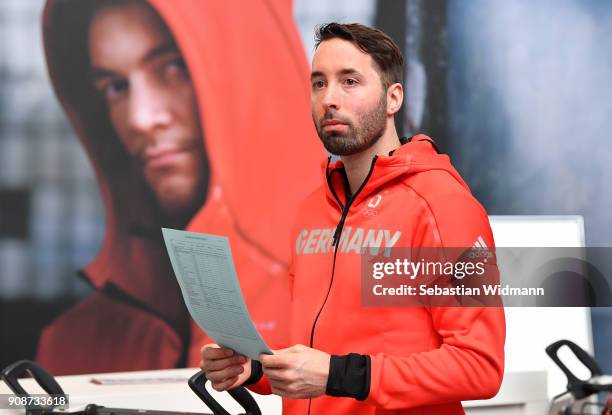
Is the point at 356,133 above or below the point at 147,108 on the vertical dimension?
below

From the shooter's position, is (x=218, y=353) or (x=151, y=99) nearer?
(x=218, y=353)

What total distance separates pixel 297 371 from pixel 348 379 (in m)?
0.09

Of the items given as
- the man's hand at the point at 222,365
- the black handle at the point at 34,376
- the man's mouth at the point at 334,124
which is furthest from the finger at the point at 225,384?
the man's mouth at the point at 334,124

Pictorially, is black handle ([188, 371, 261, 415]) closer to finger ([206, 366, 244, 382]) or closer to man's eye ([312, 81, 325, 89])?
finger ([206, 366, 244, 382])

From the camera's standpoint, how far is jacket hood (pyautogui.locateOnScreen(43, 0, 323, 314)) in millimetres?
3516

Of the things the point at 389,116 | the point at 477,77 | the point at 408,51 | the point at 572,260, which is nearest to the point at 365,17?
the point at 408,51

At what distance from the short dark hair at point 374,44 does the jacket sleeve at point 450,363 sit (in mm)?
382

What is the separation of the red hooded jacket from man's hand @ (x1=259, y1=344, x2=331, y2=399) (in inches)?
1.1

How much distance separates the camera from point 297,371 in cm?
152

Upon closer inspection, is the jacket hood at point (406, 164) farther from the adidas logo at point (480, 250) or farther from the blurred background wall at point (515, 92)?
the blurred background wall at point (515, 92)

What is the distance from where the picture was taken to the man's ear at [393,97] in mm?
1865

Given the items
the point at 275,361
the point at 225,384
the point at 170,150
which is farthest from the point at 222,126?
the point at 275,361

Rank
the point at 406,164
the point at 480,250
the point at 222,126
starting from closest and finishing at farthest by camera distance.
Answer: the point at 480,250 → the point at 406,164 → the point at 222,126

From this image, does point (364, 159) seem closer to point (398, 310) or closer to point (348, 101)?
point (348, 101)
